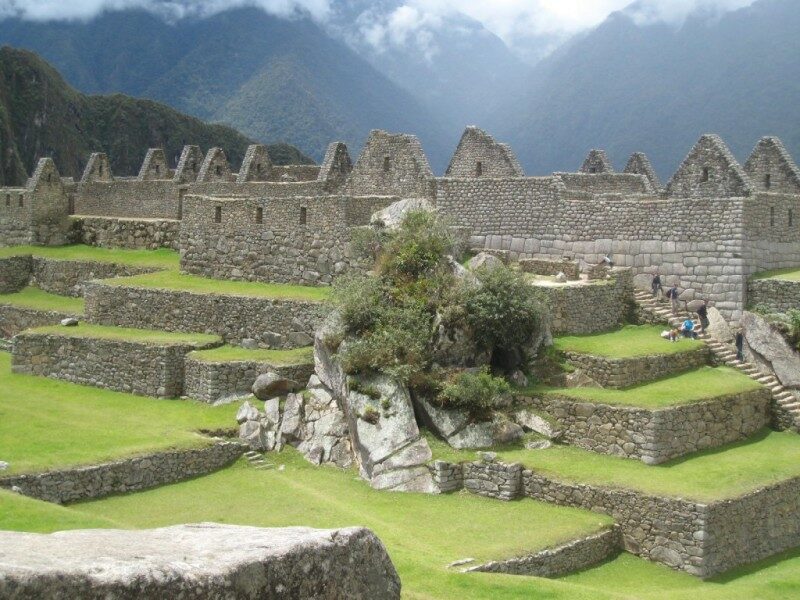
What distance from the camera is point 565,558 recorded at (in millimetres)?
19656

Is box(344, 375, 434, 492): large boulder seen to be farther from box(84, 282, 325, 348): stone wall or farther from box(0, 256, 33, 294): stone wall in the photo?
box(0, 256, 33, 294): stone wall

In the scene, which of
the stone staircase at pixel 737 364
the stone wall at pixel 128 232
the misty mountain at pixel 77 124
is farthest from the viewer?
the misty mountain at pixel 77 124

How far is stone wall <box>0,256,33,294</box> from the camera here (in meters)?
41.9

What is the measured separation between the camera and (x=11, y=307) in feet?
126

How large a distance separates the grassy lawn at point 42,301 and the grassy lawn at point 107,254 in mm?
1759

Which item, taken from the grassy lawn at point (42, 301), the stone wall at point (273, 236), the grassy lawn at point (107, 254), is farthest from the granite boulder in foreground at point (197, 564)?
the grassy lawn at point (42, 301)

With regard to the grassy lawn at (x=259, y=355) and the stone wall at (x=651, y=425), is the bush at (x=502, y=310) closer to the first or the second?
the stone wall at (x=651, y=425)

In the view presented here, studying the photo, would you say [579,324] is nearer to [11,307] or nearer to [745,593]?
[745,593]

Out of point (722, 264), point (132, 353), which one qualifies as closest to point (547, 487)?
point (722, 264)

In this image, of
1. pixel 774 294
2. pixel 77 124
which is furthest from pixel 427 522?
pixel 77 124

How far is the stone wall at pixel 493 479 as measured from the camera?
2247 centimetres

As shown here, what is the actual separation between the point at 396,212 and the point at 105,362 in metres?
9.42

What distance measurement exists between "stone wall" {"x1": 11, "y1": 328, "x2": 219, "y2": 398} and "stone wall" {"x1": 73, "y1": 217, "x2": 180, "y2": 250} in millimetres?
10757

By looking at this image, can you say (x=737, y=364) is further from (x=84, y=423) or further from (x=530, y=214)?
(x=84, y=423)
